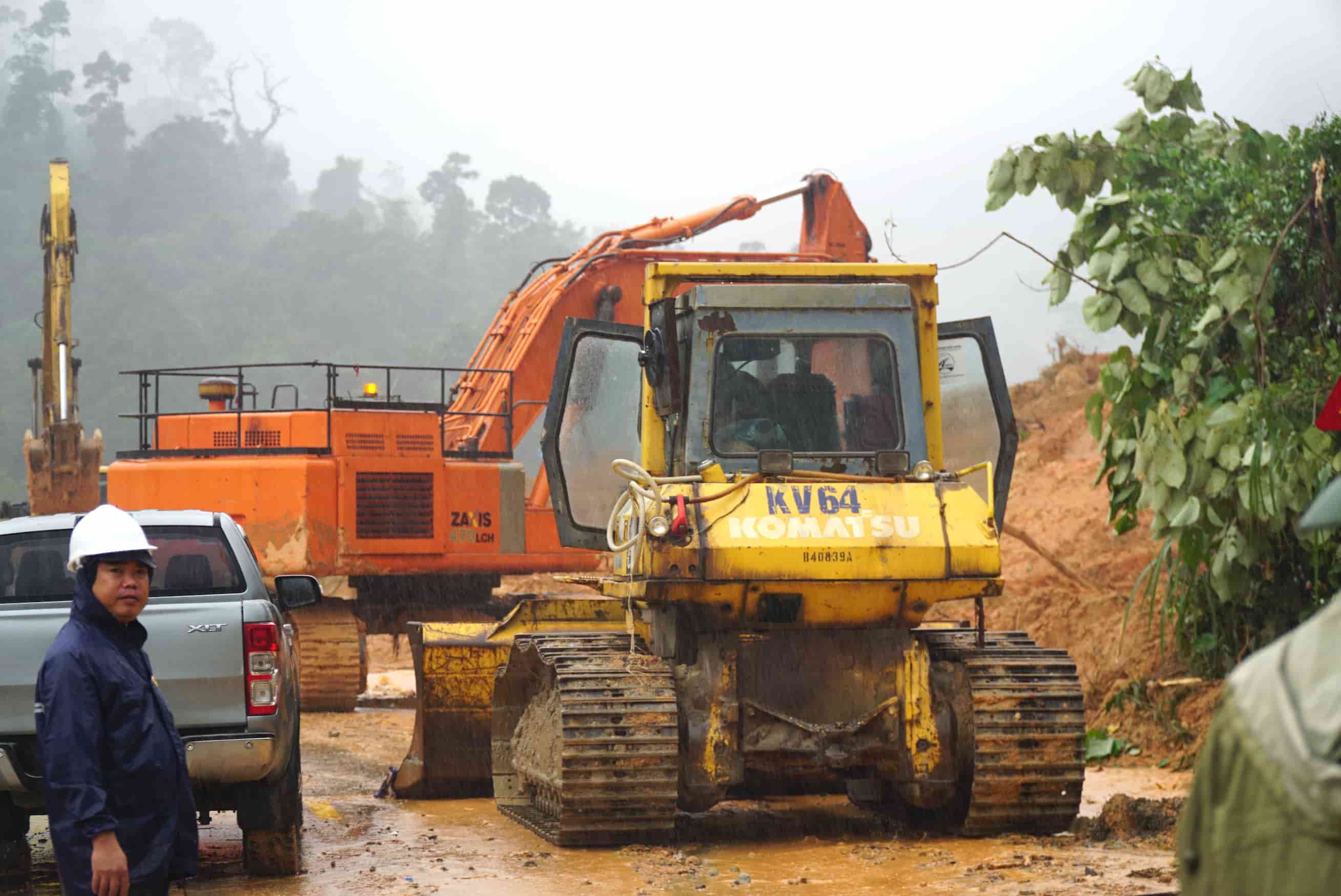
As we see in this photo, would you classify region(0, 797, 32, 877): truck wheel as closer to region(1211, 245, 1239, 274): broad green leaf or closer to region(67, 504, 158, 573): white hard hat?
region(67, 504, 158, 573): white hard hat

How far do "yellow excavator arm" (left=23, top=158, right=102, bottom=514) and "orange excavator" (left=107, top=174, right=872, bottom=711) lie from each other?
259 cm

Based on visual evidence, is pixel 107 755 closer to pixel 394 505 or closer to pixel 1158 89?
pixel 1158 89

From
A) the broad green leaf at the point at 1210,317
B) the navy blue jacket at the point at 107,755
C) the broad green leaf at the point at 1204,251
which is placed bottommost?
the navy blue jacket at the point at 107,755

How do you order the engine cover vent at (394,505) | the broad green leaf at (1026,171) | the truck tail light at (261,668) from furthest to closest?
the engine cover vent at (394,505) → the broad green leaf at (1026,171) → the truck tail light at (261,668)

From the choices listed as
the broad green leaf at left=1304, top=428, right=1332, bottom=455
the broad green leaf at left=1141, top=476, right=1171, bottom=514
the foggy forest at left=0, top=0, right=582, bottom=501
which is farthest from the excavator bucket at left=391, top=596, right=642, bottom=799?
the foggy forest at left=0, top=0, right=582, bottom=501

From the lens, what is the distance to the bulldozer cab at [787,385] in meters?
9.12

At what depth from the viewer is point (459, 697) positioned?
1105cm

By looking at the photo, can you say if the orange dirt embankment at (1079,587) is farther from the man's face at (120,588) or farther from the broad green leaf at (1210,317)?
the man's face at (120,588)

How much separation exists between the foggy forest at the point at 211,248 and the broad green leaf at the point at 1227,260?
61422 millimetres

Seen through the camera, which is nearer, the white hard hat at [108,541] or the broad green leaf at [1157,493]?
the white hard hat at [108,541]

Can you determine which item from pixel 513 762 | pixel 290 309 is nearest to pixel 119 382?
pixel 290 309

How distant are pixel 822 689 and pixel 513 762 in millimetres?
2251

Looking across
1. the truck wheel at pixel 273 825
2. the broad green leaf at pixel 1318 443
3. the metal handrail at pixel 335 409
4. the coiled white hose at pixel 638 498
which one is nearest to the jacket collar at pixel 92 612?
the truck wheel at pixel 273 825

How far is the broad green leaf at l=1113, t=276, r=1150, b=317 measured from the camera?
9.80 metres
